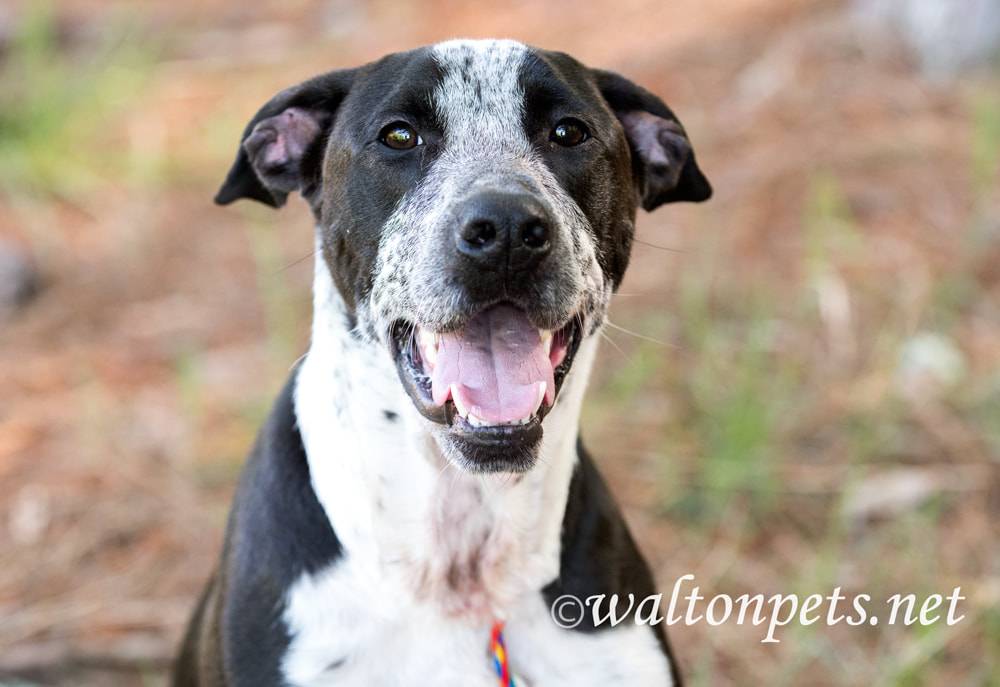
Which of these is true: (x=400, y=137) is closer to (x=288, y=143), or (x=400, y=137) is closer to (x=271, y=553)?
(x=288, y=143)

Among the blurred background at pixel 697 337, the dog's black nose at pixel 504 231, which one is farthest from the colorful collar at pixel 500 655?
the blurred background at pixel 697 337

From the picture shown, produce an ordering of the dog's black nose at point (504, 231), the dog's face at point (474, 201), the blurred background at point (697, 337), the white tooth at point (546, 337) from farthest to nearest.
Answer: the blurred background at point (697, 337)
the white tooth at point (546, 337)
the dog's face at point (474, 201)
the dog's black nose at point (504, 231)

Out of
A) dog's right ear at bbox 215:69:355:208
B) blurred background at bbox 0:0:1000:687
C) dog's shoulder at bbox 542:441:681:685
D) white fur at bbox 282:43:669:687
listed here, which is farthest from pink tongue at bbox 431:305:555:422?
dog's right ear at bbox 215:69:355:208

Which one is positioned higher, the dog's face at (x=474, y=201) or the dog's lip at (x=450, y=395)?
the dog's face at (x=474, y=201)

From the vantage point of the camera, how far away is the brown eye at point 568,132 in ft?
8.04

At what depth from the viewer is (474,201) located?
6.83 feet

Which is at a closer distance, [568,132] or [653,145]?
[568,132]

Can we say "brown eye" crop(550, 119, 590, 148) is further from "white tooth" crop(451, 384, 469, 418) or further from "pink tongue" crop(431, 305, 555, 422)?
"white tooth" crop(451, 384, 469, 418)

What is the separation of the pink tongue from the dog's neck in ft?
0.57

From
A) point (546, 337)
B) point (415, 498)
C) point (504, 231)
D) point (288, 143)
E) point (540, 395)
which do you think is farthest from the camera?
point (288, 143)

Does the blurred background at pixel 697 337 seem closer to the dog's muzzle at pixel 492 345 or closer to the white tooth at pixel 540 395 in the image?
the dog's muzzle at pixel 492 345

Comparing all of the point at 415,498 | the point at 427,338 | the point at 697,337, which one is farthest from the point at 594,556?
the point at 697,337

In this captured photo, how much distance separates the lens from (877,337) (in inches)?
183

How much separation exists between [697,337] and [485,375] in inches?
101
